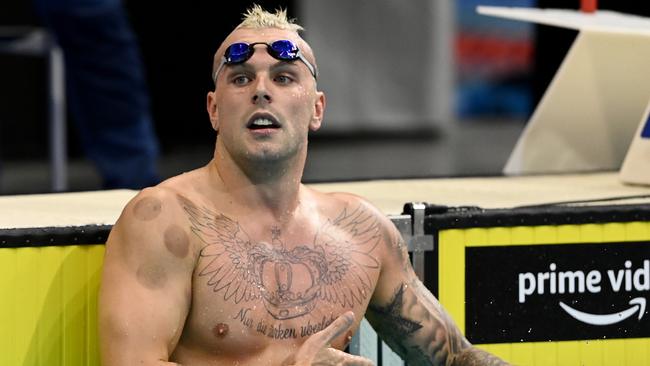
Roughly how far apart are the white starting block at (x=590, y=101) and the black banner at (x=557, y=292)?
0.97 metres

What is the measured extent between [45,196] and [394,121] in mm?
7774

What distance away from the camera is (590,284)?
432 centimetres

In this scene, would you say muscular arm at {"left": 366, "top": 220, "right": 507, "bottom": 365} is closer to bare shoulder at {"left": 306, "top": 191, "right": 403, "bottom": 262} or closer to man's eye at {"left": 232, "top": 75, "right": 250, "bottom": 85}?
bare shoulder at {"left": 306, "top": 191, "right": 403, "bottom": 262}

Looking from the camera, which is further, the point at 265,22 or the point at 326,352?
the point at 265,22

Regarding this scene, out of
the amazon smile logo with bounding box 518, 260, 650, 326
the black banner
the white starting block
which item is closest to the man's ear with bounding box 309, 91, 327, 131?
the black banner

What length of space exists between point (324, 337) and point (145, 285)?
43 centimetres

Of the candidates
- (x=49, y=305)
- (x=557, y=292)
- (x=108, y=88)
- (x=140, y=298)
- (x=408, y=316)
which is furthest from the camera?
(x=108, y=88)

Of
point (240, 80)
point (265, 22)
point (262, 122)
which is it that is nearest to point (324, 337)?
point (262, 122)

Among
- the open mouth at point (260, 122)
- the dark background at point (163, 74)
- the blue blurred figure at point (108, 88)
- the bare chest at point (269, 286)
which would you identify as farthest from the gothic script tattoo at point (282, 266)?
the dark background at point (163, 74)

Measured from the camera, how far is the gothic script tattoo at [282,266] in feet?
11.7

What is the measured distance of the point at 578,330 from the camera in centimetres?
432

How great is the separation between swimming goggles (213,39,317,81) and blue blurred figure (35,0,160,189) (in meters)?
3.53

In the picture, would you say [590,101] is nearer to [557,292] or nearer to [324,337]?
[557,292]

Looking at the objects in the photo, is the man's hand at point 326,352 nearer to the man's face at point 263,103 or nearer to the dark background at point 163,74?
the man's face at point 263,103
